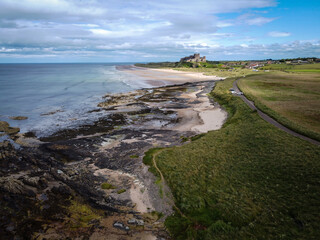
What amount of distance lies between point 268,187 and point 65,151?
2215 centimetres

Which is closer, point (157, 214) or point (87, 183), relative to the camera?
point (157, 214)

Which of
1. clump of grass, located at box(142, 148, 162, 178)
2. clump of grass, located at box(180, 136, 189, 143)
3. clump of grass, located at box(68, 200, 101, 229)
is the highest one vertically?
clump of grass, located at box(180, 136, 189, 143)

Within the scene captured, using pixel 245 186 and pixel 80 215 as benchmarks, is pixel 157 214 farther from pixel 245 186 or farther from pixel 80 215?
pixel 245 186

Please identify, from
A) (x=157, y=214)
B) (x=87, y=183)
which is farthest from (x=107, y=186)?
(x=157, y=214)

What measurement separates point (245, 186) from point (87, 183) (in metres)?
13.9

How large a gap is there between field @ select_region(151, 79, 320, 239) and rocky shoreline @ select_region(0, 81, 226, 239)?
2.19m

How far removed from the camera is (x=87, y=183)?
1852 centimetres

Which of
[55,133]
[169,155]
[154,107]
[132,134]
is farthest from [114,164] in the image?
[154,107]

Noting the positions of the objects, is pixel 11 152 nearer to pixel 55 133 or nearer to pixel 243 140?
pixel 55 133

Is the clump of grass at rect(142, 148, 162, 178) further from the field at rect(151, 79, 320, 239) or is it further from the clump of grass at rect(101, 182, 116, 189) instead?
the clump of grass at rect(101, 182, 116, 189)

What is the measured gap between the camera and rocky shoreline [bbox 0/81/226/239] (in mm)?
13344

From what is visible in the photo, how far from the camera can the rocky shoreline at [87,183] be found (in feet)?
43.8

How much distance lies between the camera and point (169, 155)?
23.3 m

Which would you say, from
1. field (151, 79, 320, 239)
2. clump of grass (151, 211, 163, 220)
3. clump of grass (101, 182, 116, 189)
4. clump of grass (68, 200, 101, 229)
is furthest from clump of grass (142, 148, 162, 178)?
clump of grass (68, 200, 101, 229)
